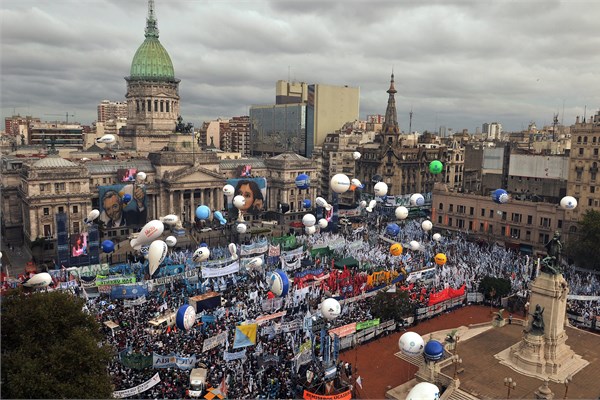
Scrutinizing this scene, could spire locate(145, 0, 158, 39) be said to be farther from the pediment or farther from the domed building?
the pediment

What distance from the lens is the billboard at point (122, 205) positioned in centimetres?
6912

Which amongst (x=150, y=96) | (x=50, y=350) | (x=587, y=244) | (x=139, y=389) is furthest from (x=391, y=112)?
(x=50, y=350)

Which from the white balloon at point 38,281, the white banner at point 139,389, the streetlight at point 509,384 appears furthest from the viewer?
the white balloon at point 38,281

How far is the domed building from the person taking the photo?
97.0 metres

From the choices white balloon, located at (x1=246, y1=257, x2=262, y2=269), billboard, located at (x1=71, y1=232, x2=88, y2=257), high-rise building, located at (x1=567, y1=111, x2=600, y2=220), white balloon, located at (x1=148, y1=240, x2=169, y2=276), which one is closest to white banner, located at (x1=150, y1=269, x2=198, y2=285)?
white balloon, located at (x1=148, y1=240, x2=169, y2=276)

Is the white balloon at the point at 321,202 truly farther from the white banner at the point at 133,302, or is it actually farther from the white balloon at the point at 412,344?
the white balloon at the point at 412,344

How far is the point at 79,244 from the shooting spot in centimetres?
4869

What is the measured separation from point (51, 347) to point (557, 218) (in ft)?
202

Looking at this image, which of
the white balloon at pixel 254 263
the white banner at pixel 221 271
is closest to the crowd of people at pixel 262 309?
the white banner at pixel 221 271

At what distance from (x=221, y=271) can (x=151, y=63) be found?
67903 millimetres

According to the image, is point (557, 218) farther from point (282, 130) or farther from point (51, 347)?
point (282, 130)

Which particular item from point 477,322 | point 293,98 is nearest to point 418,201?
point 477,322

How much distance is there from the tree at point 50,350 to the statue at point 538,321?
25690 mm

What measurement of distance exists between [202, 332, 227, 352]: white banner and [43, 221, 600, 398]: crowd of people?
0.44m
